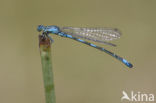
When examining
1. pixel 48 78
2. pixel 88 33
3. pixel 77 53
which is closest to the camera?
pixel 48 78

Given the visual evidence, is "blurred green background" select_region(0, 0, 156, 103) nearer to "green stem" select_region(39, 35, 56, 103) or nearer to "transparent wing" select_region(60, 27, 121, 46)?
"transparent wing" select_region(60, 27, 121, 46)

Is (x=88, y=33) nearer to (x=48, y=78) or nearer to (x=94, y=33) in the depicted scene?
(x=94, y=33)

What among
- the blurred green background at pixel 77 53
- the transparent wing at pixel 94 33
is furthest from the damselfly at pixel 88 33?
the blurred green background at pixel 77 53

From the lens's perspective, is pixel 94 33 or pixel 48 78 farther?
pixel 94 33

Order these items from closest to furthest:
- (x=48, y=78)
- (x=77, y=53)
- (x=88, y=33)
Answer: (x=48, y=78), (x=88, y=33), (x=77, y=53)

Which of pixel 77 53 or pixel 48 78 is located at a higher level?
A: pixel 77 53

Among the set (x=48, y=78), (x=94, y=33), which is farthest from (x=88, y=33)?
(x=48, y=78)
